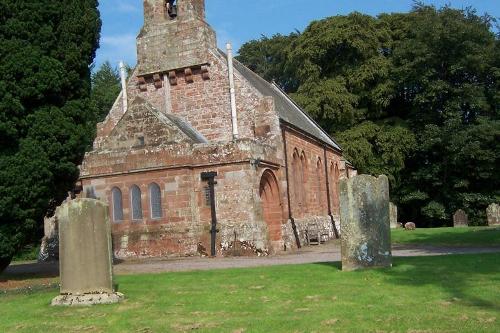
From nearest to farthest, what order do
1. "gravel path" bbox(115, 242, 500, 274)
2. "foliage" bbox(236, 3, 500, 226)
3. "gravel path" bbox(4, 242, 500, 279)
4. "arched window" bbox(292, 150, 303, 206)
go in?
"gravel path" bbox(115, 242, 500, 274) < "gravel path" bbox(4, 242, 500, 279) < "arched window" bbox(292, 150, 303, 206) < "foliage" bbox(236, 3, 500, 226)

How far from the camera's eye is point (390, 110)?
47.6 metres

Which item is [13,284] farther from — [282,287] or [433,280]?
[433,280]

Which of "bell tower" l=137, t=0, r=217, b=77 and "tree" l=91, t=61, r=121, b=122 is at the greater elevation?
"tree" l=91, t=61, r=121, b=122

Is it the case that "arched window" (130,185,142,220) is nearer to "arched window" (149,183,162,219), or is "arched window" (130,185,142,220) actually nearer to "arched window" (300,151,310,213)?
"arched window" (149,183,162,219)

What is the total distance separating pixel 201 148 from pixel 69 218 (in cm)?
1182

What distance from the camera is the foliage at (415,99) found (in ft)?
134

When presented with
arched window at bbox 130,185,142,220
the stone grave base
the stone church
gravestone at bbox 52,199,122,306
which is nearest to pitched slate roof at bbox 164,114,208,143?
the stone church

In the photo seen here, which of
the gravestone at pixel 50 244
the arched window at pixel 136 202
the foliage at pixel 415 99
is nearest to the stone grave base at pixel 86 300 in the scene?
the arched window at pixel 136 202

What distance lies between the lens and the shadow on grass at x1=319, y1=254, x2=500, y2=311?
8.68 metres

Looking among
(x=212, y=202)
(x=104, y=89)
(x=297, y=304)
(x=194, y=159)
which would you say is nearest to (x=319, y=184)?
(x=212, y=202)

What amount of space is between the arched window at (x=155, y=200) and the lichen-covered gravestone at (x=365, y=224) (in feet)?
35.8

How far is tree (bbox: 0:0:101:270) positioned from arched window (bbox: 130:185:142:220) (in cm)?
685

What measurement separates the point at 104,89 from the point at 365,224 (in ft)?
170

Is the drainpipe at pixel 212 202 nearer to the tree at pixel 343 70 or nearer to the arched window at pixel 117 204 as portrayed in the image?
→ the arched window at pixel 117 204
